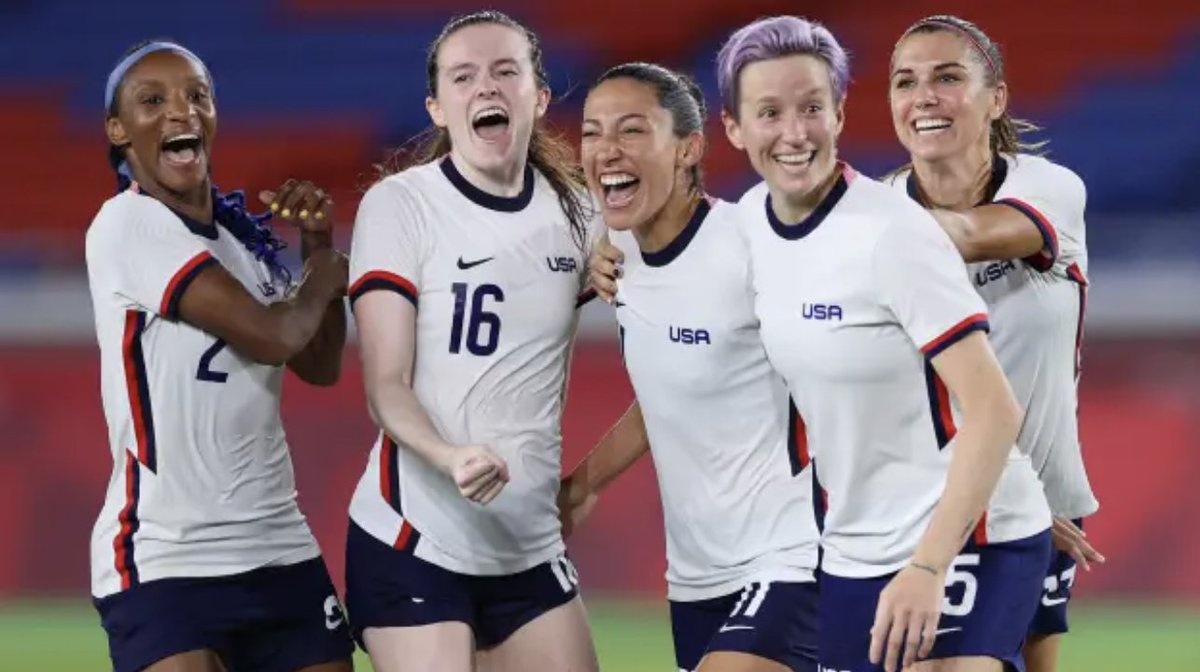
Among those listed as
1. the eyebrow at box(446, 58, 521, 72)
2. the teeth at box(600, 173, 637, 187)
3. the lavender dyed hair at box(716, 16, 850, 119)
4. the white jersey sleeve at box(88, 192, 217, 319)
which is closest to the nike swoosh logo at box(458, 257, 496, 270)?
the teeth at box(600, 173, 637, 187)

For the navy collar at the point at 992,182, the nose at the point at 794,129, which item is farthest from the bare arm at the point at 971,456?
the navy collar at the point at 992,182

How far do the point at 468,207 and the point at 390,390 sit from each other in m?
0.50

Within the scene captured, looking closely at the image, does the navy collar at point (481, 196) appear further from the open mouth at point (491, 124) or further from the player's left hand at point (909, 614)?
the player's left hand at point (909, 614)

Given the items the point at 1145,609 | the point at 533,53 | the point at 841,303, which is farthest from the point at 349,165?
the point at 841,303

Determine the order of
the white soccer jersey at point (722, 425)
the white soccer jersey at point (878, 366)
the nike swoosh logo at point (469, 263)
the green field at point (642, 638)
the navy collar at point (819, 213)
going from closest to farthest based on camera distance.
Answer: the white soccer jersey at point (878, 366) → the navy collar at point (819, 213) → the white soccer jersey at point (722, 425) → the nike swoosh logo at point (469, 263) → the green field at point (642, 638)

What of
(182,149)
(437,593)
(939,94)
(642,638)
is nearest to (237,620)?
(437,593)

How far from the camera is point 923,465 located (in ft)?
12.7

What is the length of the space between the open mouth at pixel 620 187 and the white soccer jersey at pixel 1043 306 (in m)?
0.70

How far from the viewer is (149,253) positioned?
4617mm

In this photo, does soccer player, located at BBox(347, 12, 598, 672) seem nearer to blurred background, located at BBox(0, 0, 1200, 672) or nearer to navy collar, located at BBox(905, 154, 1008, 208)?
navy collar, located at BBox(905, 154, 1008, 208)

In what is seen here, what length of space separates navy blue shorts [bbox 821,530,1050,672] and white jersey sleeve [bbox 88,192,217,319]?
5.50ft

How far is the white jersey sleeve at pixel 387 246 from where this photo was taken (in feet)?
15.2

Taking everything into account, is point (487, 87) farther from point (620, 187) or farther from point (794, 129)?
point (794, 129)

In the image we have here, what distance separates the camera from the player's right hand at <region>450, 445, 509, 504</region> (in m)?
4.16
